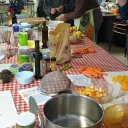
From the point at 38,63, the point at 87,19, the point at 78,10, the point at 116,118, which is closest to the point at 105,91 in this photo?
the point at 116,118

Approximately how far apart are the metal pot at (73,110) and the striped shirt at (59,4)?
2.38 metres

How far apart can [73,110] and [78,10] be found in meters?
2.13

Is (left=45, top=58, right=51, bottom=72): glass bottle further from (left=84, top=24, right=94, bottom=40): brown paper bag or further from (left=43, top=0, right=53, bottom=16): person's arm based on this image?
(left=43, top=0, right=53, bottom=16): person's arm

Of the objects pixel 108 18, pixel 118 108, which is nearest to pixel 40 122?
pixel 118 108

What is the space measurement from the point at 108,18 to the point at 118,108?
13.8 feet

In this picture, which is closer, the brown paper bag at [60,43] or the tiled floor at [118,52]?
the brown paper bag at [60,43]

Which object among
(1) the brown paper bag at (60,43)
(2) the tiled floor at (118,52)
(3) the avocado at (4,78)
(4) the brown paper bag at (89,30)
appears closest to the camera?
(3) the avocado at (4,78)

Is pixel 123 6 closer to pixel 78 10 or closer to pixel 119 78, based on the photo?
pixel 78 10

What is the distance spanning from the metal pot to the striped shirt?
2384mm

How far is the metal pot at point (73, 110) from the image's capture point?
0.92 meters

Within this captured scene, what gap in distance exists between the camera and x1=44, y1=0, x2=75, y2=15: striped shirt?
3.15 metres

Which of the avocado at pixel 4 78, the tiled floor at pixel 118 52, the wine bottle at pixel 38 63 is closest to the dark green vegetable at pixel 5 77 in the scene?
the avocado at pixel 4 78

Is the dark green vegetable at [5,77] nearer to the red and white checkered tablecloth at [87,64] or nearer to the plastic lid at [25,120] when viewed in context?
the red and white checkered tablecloth at [87,64]

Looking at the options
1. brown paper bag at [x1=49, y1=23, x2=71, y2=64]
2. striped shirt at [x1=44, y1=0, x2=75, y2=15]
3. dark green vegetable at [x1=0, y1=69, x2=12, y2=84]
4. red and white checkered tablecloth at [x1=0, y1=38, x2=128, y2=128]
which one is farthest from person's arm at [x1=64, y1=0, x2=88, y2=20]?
dark green vegetable at [x1=0, y1=69, x2=12, y2=84]
